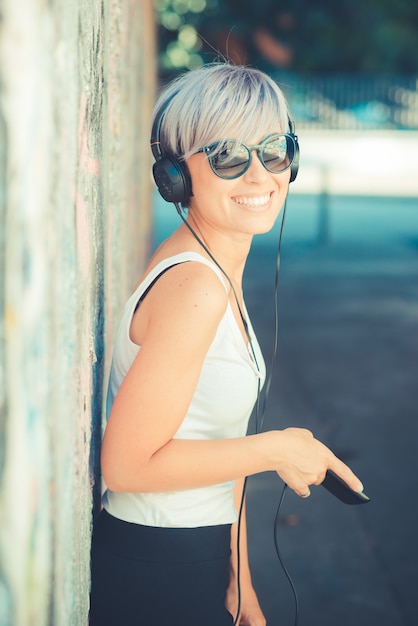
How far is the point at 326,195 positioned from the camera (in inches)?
520

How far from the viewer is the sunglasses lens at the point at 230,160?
1.91 m

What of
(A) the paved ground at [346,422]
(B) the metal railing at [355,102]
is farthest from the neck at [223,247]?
(B) the metal railing at [355,102]

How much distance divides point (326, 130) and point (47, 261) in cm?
3086

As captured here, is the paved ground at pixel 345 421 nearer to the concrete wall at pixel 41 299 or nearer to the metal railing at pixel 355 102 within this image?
the concrete wall at pixel 41 299

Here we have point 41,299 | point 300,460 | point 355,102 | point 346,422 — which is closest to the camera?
point 41,299

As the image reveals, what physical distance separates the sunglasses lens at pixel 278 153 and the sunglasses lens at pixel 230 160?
0.18 feet

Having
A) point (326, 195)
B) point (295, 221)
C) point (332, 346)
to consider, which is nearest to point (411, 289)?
point (332, 346)

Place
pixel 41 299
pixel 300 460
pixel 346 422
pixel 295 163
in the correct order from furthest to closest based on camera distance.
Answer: pixel 346 422, pixel 295 163, pixel 300 460, pixel 41 299

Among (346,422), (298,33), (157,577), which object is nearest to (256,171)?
(157,577)

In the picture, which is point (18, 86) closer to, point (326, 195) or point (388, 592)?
point (388, 592)

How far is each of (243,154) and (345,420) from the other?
12.5 feet

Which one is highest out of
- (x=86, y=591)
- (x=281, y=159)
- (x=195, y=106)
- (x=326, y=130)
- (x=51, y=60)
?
(x=51, y=60)

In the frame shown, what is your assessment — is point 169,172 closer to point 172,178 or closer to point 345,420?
point 172,178

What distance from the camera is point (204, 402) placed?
187 centimetres
